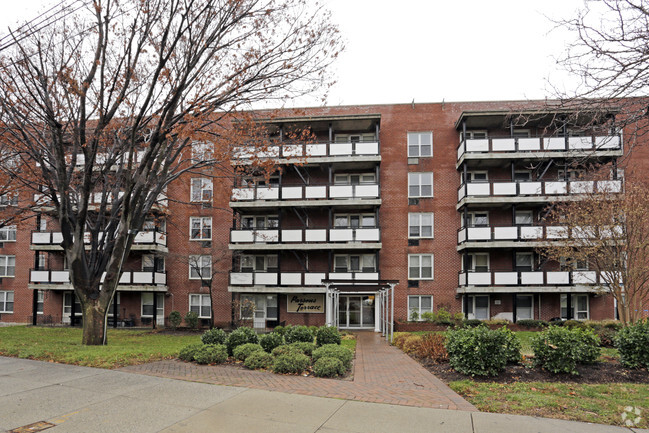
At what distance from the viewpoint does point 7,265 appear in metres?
33.7

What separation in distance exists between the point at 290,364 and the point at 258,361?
1042 millimetres

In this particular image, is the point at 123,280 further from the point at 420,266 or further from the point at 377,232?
the point at 420,266

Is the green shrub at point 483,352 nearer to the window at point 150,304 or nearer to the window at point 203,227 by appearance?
the window at point 203,227

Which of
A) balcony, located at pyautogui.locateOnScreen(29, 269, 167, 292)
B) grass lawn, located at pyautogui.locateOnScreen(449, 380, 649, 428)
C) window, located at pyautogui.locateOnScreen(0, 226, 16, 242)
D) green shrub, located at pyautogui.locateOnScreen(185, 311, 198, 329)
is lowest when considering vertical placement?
green shrub, located at pyautogui.locateOnScreen(185, 311, 198, 329)

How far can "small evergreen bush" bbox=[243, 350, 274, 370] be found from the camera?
34.9 ft

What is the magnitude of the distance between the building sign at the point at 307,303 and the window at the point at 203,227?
693 cm

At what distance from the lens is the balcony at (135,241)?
2931 centimetres

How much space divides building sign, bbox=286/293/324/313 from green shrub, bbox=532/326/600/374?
63.0ft

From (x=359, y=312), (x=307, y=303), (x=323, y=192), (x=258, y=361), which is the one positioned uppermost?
(x=323, y=192)

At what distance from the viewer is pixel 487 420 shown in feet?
21.6

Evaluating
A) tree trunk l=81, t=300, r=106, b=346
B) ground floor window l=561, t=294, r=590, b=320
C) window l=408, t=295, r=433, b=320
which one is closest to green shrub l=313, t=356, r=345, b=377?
tree trunk l=81, t=300, r=106, b=346

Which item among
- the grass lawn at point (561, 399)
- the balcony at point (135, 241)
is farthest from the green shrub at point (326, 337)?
the balcony at point (135, 241)

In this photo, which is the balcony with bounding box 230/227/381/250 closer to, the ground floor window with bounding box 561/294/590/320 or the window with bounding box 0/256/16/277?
the ground floor window with bounding box 561/294/590/320

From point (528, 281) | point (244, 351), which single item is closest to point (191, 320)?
point (244, 351)
